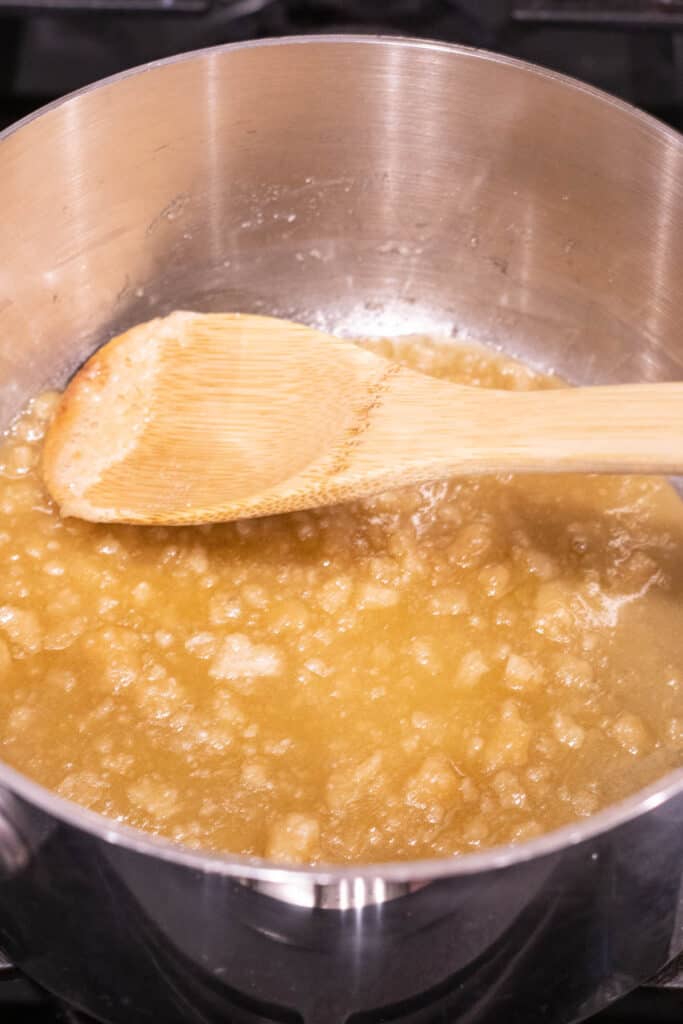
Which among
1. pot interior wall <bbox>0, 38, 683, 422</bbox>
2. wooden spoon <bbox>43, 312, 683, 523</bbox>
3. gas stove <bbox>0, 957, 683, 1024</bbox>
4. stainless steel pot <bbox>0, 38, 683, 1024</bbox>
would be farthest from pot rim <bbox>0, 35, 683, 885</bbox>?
pot interior wall <bbox>0, 38, 683, 422</bbox>

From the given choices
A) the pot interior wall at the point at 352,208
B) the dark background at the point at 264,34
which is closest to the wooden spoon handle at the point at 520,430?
the pot interior wall at the point at 352,208

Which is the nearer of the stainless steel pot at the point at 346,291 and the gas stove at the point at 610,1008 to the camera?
the stainless steel pot at the point at 346,291

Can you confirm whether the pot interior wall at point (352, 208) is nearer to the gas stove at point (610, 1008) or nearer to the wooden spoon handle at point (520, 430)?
the wooden spoon handle at point (520, 430)

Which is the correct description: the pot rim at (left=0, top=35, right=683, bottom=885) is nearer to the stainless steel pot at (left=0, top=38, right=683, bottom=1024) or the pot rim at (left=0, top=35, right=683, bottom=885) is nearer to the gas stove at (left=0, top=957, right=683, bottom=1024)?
the stainless steel pot at (left=0, top=38, right=683, bottom=1024)

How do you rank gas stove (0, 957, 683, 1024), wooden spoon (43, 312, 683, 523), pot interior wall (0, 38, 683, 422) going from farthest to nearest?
pot interior wall (0, 38, 683, 422) → wooden spoon (43, 312, 683, 523) → gas stove (0, 957, 683, 1024)

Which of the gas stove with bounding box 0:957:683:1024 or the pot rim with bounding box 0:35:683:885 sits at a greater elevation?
the pot rim with bounding box 0:35:683:885

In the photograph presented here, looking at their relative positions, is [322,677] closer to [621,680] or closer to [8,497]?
[621,680]
